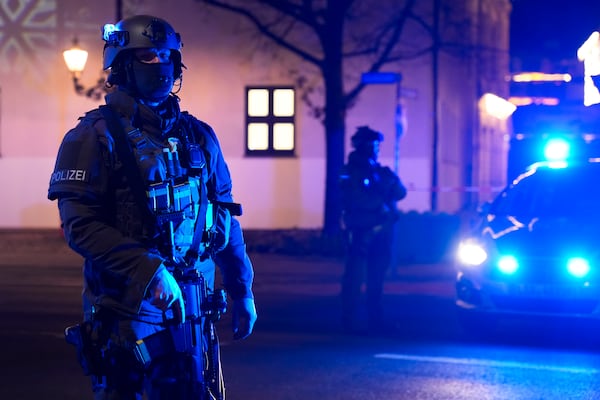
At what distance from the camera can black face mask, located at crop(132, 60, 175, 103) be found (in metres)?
3.58

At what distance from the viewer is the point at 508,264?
345 inches

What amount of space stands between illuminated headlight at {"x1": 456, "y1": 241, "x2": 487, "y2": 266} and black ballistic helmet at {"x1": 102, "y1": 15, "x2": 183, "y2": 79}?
228 inches

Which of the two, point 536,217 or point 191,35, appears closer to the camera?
point 536,217

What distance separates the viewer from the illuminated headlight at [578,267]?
28.2 ft

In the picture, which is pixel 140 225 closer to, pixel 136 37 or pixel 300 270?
pixel 136 37

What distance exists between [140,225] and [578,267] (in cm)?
592

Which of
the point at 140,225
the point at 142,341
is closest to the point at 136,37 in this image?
the point at 140,225

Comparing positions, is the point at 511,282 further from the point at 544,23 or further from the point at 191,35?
the point at 544,23

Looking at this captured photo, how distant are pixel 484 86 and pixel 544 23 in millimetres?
10376

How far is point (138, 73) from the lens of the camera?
358 centimetres

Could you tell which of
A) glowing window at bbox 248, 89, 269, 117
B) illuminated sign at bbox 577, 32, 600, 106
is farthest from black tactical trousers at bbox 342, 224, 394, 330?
glowing window at bbox 248, 89, 269, 117

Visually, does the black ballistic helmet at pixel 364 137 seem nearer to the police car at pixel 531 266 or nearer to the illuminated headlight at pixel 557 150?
the police car at pixel 531 266

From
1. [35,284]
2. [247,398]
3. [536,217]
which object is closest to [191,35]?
[35,284]

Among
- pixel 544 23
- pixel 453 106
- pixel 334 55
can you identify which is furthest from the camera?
pixel 544 23
